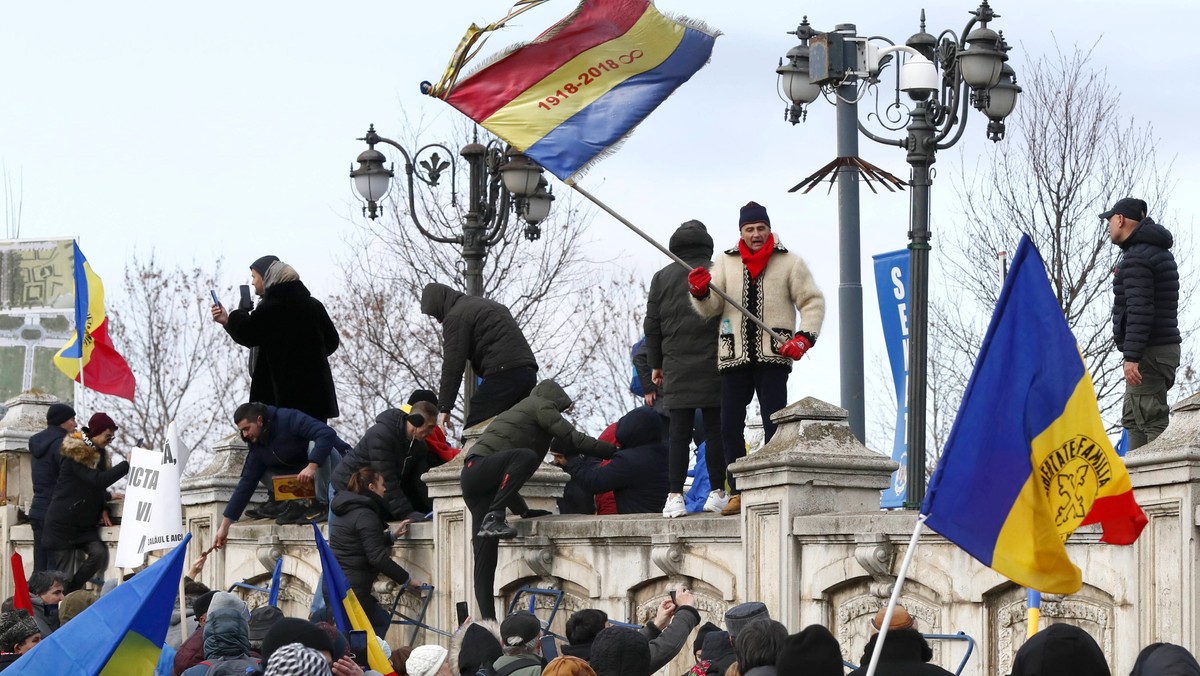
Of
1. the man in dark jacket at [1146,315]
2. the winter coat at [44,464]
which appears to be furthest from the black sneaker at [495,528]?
the winter coat at [44,464]

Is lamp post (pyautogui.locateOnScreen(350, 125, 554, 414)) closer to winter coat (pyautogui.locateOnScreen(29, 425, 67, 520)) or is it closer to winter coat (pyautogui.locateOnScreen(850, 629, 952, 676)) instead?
winter coat (pyautogui.locateOnScreen(29, 425, 67, 520))

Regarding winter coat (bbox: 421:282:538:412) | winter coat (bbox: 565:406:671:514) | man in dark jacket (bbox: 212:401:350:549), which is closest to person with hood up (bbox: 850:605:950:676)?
winter coat (bbox: 565:406:671:514)

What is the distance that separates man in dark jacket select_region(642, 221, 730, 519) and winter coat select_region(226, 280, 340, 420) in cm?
450

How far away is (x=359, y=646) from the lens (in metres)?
11.0

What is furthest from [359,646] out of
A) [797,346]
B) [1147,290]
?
[1147,290]

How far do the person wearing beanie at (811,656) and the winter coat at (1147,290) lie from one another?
461 cm

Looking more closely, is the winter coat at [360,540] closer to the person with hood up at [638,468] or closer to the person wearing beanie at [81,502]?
the person with hood up at [638,468]

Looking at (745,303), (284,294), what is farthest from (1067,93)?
(745,303)

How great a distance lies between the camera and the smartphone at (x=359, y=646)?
10.9 meters

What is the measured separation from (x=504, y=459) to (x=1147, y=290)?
15.4 ft

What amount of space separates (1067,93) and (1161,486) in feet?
72.2

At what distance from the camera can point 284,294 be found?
710 inches

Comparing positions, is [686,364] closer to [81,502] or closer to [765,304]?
[765,304]

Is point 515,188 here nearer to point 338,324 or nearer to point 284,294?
point 284,294
